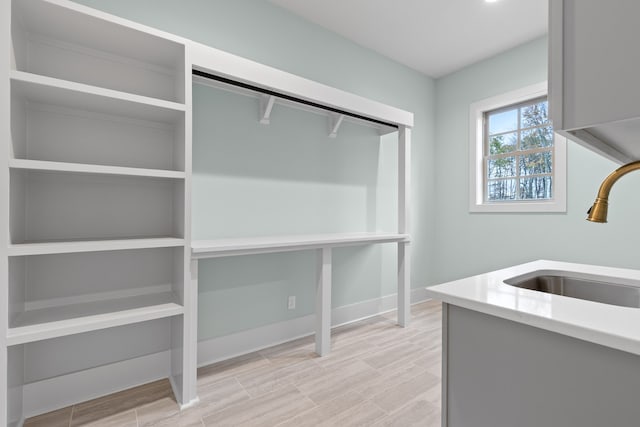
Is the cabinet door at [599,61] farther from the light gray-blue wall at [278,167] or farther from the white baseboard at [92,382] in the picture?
the white baseboard at [92,382]

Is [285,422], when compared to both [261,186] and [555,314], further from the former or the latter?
[261,186]

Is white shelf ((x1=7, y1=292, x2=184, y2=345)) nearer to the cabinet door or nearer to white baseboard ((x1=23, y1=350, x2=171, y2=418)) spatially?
white baseboard ((x1=23, y1=350, x2=171, y2=418))

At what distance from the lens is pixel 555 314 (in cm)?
72

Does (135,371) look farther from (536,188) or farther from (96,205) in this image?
(536,188)

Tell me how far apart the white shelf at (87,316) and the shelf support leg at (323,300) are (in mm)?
954

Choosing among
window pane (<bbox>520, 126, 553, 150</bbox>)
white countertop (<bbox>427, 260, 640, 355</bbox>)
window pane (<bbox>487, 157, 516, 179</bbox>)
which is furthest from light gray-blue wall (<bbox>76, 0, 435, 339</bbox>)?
white countertop (<bbox>427, 260, 640, 355</bbox>)

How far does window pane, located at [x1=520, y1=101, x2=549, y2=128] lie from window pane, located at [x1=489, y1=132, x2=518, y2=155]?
0.15 m

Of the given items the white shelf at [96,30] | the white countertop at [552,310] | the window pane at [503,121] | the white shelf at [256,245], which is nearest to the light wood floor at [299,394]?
the white shelf at [256,245]

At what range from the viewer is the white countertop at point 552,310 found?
0.62 m

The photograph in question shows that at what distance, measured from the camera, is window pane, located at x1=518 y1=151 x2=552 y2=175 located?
9.81 feet

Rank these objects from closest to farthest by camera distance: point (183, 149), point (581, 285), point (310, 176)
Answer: point (581, 285) → point (183, 149) → point (310, 176)

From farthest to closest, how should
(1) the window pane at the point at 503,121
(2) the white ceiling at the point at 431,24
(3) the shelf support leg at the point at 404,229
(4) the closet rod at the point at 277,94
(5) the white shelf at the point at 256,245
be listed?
1. (1) the window pane at the point at 503,121
2. (3) the shelf support leg at the point at 404,229
3. (2) the white ceiling at the point at 431,24
4. (4) the closet rod at the point at 277,94
5. (5) the white shelf at the point at 256,245

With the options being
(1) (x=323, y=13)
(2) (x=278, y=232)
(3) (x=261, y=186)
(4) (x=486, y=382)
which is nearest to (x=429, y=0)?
(1) (x=323, y=13)

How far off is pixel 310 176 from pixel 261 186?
48 centimetres
